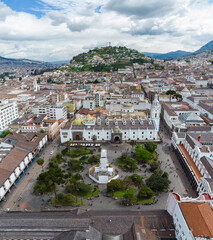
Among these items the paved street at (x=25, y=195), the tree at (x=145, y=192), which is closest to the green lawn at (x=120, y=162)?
the tree at (x=145, y=192)

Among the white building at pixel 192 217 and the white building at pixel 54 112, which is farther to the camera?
the white building at pixel 54 112

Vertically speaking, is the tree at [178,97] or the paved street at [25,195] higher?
the tree at [178,97]

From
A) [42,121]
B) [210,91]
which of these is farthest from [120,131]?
[210,91]

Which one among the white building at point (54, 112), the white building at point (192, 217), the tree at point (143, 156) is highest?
the white building at point (54, 112)

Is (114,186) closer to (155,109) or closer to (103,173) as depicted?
(103,173)

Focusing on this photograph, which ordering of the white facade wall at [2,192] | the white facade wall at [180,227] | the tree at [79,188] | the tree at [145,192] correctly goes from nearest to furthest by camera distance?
the white facade wall at [180,227] < the tree at [145,192] < the white facade wall at [2,192] < the tree at [79,188]

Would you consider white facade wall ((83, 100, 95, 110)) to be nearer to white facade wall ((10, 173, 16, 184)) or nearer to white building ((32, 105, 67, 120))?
white building ((32, 105, 67, 120))

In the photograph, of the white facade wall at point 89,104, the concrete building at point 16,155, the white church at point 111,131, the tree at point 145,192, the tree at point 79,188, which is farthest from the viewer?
the white facade wall at point 89,104

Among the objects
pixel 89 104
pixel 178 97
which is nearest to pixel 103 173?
pixel 89 104

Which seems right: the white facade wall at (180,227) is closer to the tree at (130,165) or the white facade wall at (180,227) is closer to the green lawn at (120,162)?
the tree at (130,165)

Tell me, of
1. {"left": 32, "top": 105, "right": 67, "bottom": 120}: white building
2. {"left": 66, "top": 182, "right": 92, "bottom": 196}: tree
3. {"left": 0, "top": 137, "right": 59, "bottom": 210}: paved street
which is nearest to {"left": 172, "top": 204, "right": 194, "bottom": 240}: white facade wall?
{"left": 66, "top": 182, "right": 92, "bottom": 196}: tree
